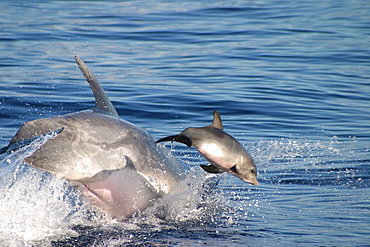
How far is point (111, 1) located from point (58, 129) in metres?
25.0

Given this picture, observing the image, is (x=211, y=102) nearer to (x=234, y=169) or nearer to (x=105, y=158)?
(x=105, y=158)

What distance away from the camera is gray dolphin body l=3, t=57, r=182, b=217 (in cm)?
521

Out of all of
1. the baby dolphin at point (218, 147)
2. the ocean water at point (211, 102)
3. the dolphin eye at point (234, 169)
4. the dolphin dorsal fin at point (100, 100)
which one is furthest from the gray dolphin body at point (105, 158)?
the dolphin eye at point (234, 169)

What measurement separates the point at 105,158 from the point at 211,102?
7112 millimetres

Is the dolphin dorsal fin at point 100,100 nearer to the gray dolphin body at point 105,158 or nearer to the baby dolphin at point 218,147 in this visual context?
the gray dolphin body at point 105,158

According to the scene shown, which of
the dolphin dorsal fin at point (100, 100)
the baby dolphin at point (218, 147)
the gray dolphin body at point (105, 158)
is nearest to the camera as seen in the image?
the baby dolphin at point (218, 147)

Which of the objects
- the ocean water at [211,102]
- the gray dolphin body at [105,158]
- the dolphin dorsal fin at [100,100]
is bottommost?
the ocean water at [211,102]

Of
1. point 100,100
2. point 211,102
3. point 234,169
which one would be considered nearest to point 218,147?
point 234,169

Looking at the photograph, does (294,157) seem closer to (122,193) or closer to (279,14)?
(122,193)

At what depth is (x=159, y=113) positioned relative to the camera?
1153 cm

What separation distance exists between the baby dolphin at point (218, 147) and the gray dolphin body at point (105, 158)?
895 millimetres

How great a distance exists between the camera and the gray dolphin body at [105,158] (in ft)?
17.1

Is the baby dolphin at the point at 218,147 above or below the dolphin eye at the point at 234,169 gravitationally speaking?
above

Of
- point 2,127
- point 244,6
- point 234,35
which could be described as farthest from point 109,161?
point 244,6
